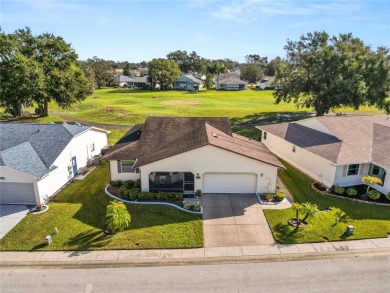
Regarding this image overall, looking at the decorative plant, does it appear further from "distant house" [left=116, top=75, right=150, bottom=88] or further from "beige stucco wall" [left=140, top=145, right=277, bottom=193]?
"distant house" [left=116, top=75, right=150, bottom=88]

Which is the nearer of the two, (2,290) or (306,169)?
(2,290)

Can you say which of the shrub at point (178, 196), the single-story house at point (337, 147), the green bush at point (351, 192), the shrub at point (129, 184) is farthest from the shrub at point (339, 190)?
the shrub at point (129, 184)

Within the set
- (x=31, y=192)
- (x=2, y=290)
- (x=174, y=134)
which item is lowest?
(x=2, y=290)

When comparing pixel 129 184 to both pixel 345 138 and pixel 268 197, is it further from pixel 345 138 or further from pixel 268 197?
pixel 345 138

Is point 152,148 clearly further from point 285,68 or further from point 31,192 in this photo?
point 285,68

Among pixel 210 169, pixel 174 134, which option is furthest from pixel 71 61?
pixel 210 169

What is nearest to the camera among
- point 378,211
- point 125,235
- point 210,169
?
point 125,235

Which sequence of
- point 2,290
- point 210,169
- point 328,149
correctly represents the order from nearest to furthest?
point 2,290
point 210,169
point 328,149
